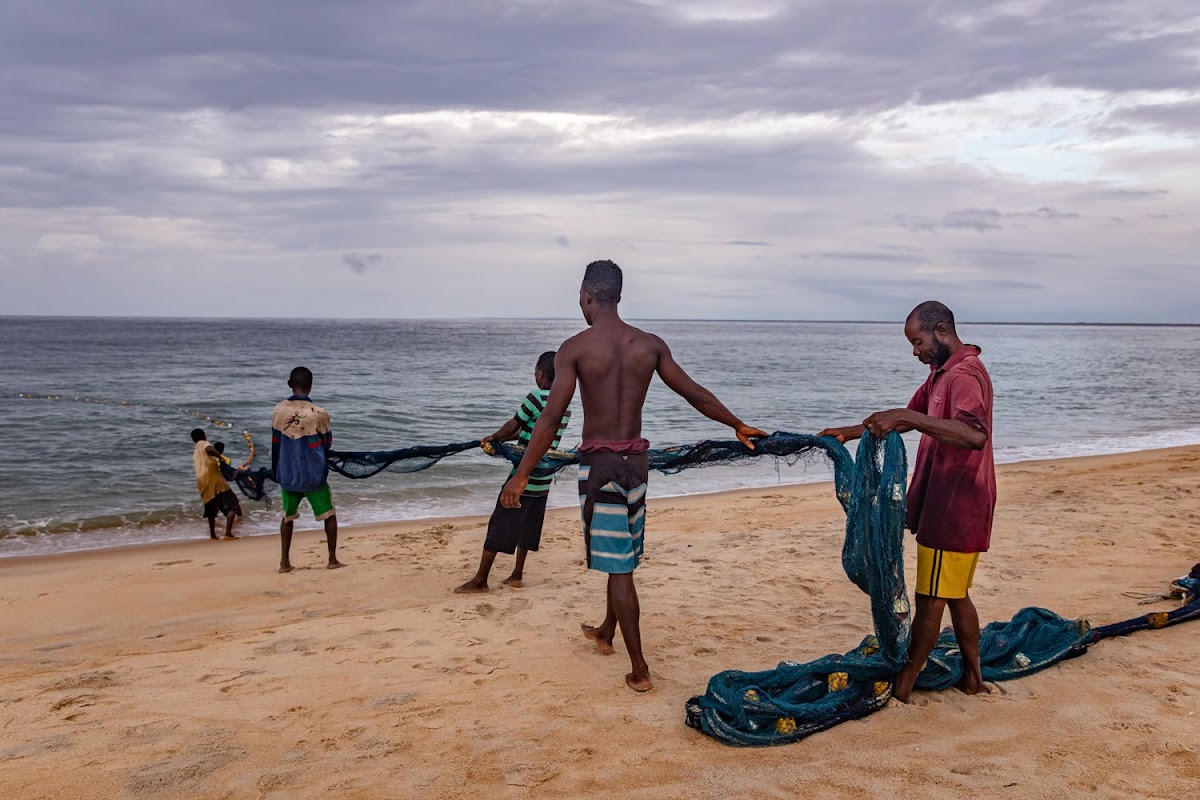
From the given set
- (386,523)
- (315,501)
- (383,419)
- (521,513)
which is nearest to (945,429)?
(521,513)

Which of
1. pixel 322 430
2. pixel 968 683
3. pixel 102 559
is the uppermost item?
pixel 322 430

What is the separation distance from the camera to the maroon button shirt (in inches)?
155

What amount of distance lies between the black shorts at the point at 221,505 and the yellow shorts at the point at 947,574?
902 centimetres

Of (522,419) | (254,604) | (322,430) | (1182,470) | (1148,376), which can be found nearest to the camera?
(522,419)

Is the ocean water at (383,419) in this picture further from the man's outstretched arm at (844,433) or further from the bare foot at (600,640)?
the bare foot at (600,640)

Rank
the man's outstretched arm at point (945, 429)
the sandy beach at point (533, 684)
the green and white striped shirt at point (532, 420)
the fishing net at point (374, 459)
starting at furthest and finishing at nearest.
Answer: the fishing net at point (374, 459) < the green and white striped shirt at point (532, 420) < the man's outstretched arm at point (945, 429) < the sandy beach at point (533, 684)

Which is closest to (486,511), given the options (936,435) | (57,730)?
(57,730)

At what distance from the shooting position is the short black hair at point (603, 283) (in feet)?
15.4

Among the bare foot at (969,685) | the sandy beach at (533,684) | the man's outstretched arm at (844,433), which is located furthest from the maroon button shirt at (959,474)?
the sandy beach at (533,684)

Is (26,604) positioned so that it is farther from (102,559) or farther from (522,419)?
(522,419)

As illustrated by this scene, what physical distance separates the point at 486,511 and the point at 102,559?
4.67 m

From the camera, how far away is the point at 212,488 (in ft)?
34.8

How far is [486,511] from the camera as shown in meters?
12.1

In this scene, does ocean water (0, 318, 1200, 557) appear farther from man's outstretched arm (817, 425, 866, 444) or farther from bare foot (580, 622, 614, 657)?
bare foot (580, 622, 614, 657)
